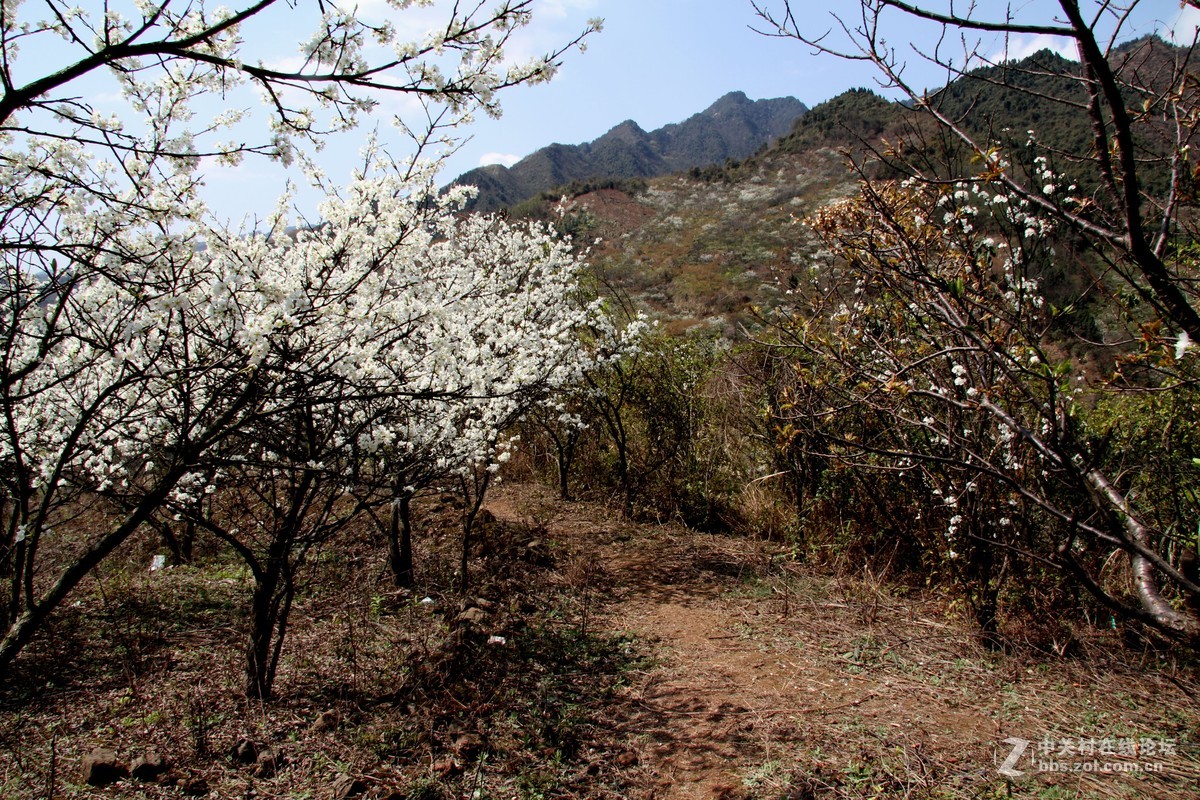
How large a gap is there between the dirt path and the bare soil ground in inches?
0.6

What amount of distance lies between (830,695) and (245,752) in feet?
9.93

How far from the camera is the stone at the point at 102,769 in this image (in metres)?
2.64

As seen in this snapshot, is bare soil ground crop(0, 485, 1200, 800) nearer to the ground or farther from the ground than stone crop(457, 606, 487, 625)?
nearer to the ground

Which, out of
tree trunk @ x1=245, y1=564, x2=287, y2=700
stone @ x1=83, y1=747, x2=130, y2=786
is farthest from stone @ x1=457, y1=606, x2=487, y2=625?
stone @ x1=83, y1=747, x2=130, y2=786

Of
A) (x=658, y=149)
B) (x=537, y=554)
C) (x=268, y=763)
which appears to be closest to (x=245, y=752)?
(x=268, y=763)

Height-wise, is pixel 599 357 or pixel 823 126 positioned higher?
pixel 823 126

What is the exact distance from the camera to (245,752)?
9.68 ft

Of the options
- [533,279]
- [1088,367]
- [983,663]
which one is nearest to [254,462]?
[983,663]

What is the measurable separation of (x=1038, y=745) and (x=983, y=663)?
0.92 metres

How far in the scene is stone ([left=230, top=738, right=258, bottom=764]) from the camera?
9.59 ft

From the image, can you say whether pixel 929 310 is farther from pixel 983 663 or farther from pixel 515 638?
pixel 515 638

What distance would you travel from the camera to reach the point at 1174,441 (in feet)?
13.4

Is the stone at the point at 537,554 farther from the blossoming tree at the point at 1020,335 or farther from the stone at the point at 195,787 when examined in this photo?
the stone at the point at 195,787

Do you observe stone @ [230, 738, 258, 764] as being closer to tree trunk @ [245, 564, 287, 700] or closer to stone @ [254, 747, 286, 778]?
stone @ [254, 747, 286, 778]
